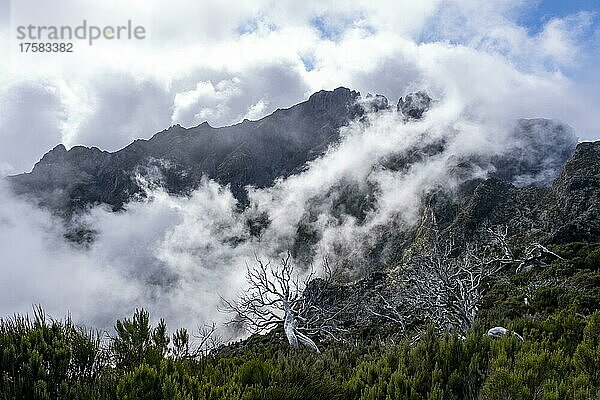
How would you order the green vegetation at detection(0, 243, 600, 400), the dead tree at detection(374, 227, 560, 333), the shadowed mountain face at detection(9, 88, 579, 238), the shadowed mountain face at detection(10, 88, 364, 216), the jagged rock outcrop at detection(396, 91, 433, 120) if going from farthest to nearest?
1. the jagged rock outcrop at detection(396, 91, 433, 120)
2. the shadowed mountain face at detection(10, 88, 364, 216)
3. the shadowed mountain face at detection(9, 88, 579, 238)
4. the dead tree at detection(374, 227, 560, 333)
5. the green vegetation at detection(0, 243, 600, 400)

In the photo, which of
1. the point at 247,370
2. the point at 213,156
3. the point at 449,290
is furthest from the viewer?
the point at 213,156

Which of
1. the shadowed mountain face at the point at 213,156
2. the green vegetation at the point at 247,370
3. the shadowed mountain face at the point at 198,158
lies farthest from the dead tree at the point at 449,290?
the shadowed mountain face at the point at 198,158

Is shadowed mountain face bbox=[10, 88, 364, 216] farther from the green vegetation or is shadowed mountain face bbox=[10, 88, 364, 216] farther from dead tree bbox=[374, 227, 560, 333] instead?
the green vegetation

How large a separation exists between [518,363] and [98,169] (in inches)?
6774

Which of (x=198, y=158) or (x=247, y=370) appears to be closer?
(x=247, y=370)

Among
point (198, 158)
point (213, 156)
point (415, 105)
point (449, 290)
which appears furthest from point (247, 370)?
point (415, 105)

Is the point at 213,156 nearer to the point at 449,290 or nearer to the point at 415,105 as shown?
the point at 415,105

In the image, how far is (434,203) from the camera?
87.2m

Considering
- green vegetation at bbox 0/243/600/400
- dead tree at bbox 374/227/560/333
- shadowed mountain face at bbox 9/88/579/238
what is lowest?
green vegetation at bbox 0/243/600/400

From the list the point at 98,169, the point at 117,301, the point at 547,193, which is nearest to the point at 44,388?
the point at 547,193

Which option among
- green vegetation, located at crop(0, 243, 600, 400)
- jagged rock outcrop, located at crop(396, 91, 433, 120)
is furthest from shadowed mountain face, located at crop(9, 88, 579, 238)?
green vegetation, located at crop(0, 243, 600, 400)

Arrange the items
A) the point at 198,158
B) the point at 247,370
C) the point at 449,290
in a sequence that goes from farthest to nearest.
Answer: the point at 198,158 < the point at 449,290 < the point at 247,370

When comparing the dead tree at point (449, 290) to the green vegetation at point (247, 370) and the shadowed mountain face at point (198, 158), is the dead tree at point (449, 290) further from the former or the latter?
the shadowed mountain face at point (198, 158)

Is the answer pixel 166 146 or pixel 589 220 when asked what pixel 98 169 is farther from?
pixel 589 220
